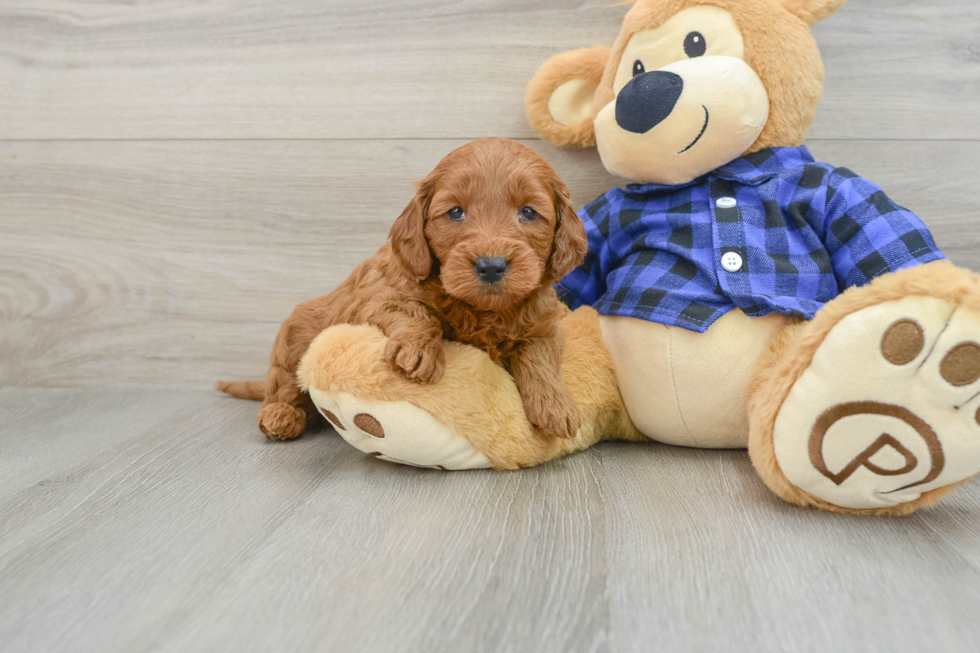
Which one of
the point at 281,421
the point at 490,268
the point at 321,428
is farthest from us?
the point at 321,428

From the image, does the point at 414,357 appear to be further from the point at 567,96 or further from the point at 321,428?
the point at 567,96

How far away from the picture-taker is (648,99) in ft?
3.60

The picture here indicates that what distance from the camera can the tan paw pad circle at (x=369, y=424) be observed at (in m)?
1.02

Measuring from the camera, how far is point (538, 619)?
0.67 meters

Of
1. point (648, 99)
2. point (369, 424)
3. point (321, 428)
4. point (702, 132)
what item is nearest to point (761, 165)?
point (702, 132)

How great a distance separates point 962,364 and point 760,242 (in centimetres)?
40

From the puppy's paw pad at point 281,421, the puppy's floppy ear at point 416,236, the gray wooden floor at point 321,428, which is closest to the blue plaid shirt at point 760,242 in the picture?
the gray wooden floor at point 321,428

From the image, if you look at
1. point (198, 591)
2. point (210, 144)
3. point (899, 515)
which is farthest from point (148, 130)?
point (899, 515)

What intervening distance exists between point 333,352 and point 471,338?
0.23m

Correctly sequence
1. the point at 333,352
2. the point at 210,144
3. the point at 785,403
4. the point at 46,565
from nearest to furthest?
the point at 46,565 < the point at 785,403 < the point at 333,352 < the point at 210,144

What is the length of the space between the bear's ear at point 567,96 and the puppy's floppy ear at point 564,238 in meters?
0.38

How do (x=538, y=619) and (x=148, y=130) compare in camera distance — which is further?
(x=148, y=130)

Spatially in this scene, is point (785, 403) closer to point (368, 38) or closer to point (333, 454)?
point (333, 454)

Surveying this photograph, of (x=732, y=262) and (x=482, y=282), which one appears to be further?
(x=732, y=262)
